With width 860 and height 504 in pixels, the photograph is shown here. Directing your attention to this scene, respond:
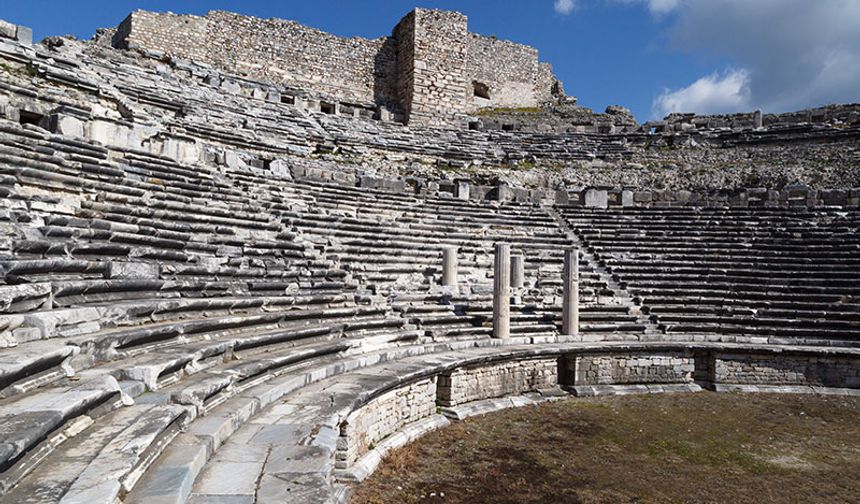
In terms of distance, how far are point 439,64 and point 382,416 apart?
25.5m

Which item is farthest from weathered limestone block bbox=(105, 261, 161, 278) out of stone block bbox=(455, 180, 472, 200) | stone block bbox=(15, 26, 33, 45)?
stone block bbox=(15, 26, 33, 45)

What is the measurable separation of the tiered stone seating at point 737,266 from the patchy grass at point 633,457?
3.12 meters

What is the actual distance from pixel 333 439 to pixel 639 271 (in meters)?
12.4

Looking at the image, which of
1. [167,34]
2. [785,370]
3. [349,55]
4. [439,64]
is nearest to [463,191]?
[785,370]

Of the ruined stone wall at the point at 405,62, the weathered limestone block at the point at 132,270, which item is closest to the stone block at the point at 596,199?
the ruined stone wall at the point at 405,62

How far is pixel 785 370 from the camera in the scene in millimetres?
12477

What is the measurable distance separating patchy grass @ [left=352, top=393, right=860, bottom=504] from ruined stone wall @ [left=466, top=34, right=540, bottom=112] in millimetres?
26998

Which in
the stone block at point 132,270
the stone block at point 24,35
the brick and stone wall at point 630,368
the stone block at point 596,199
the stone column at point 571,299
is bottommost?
the brick and stone wall at point 630,368

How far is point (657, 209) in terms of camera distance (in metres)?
19.3

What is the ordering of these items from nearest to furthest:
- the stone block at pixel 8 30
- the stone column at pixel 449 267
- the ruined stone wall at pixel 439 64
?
the stone column at pixel 449 267 → the stone block at pixel 8 30 → the ruined stone wall at pixel 439 64

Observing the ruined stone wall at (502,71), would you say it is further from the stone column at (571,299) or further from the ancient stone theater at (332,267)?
the stone column at (571,299)

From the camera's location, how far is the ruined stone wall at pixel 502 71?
34844mm

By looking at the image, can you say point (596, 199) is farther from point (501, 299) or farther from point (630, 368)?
point (501, 299)

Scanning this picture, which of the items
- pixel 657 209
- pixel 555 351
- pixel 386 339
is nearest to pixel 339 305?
pixel 386 339
